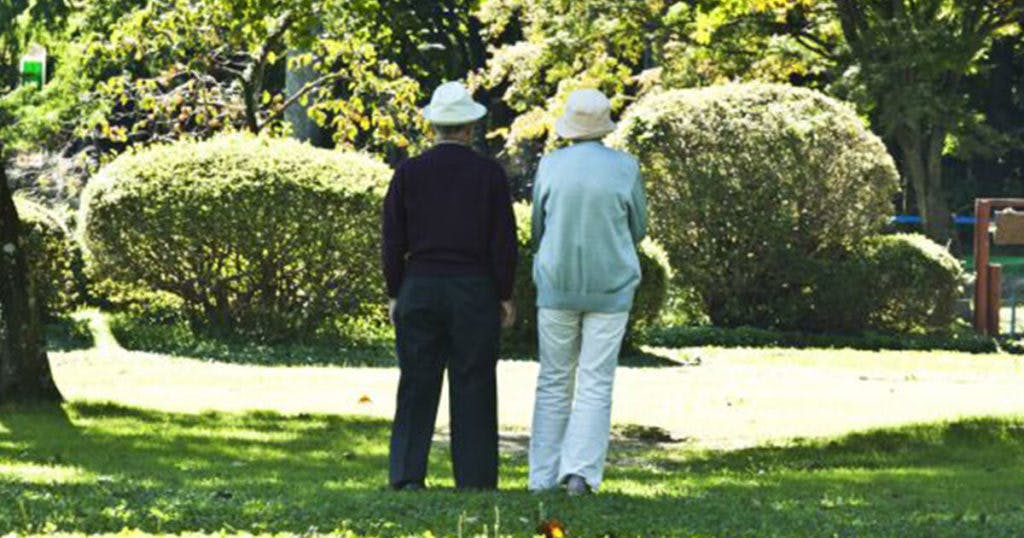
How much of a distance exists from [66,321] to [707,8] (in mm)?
8764

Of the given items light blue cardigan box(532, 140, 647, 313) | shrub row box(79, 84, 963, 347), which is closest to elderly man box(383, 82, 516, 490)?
light blue cardigan box(532, 140, 647, 313)

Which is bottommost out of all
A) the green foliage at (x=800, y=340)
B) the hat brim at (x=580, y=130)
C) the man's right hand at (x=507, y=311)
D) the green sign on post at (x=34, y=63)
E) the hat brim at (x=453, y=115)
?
the green foliage at (x=800, y=340)

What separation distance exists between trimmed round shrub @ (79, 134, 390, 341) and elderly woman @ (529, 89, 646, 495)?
12.9m

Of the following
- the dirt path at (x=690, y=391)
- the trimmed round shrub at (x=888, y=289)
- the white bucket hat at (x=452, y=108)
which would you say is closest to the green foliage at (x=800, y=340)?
the trimmed round shrub at (x=888, y=289)

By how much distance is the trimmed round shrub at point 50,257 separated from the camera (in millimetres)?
23734

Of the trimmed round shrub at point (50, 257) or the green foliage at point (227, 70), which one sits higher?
the green foliage at point (227, 70)

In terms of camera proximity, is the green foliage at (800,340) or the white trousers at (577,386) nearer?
the white trousers at (577,386)

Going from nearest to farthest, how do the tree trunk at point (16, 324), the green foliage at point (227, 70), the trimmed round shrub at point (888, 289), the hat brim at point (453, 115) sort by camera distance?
the hat brim at point (453, 115) < the tree trunk at point (16, 324) < the green foliage at point (227, 70) < the trimmed round shrub at point (888, 289)

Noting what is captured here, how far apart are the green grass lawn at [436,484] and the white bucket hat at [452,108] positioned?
1.70 m

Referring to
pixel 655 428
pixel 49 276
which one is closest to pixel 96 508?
pixel 655 428

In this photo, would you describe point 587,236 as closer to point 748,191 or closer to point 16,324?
point 16,324

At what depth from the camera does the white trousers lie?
32.0ft

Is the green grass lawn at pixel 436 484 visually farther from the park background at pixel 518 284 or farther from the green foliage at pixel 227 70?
the green foliage at pixel 227 70

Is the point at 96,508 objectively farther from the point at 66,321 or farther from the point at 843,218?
the point at 843,218
